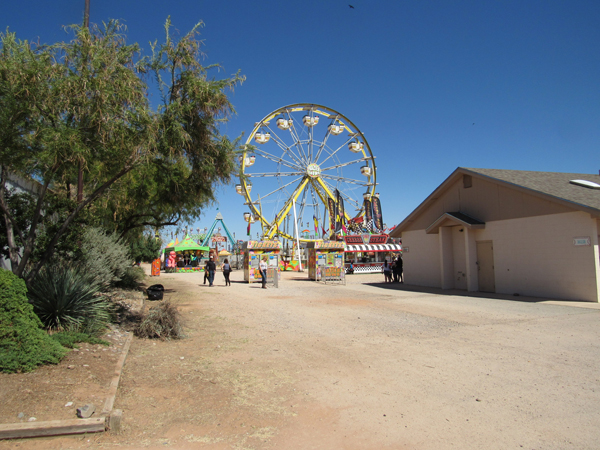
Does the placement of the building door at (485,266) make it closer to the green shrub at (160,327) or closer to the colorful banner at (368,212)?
the green shrub at (160,327)

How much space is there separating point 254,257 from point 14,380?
1871 centimetres

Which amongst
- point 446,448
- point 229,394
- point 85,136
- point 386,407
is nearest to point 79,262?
point 85,136

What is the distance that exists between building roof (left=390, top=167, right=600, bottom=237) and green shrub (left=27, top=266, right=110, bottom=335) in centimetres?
1344

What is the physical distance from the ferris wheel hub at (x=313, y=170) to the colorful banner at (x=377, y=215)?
579 cm

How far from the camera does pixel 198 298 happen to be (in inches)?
600

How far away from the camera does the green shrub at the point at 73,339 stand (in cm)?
618

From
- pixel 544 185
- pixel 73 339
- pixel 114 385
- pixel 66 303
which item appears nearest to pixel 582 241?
pixel 544 185

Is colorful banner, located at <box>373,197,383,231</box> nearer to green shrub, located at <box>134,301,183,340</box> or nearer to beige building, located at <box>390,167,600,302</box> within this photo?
beige building, located at <box>390,167,600,302</box>

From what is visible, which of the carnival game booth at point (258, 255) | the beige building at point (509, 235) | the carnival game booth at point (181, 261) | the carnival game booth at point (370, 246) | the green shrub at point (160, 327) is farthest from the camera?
the carnival game booth at point (181, 261)

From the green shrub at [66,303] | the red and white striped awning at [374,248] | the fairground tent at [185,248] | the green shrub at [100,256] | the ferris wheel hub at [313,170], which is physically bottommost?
the green shrub at [66,303]

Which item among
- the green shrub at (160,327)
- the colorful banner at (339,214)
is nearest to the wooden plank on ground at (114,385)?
the green shrub at (160,327)

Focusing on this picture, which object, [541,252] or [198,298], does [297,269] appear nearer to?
[198,298]

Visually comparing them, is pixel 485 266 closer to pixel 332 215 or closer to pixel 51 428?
pixel 51 428

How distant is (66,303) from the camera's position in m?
7.20
